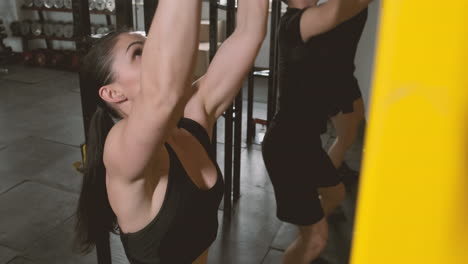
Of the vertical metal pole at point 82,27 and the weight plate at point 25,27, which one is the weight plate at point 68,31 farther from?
the vertical metal pole at point 82,27

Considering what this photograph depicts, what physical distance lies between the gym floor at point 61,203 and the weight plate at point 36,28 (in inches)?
102

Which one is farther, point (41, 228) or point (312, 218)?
point (41, 228)

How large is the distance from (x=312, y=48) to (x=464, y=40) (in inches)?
51.6

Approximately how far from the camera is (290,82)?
64.5 inches

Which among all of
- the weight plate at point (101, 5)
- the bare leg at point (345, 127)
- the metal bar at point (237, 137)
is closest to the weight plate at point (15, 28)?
the weight plate at point (101, 5)

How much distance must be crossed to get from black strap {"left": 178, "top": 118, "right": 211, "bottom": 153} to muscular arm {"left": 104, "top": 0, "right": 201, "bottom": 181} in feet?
1.26

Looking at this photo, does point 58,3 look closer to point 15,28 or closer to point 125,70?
point 15,28

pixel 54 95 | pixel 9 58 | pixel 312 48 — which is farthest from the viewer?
pixel 9 58

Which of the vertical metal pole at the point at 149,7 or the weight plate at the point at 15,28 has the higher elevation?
the vertical metal pole at the point at 149,7

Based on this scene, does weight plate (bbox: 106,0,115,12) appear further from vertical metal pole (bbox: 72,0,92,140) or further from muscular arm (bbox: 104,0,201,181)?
muscular arm (bbox: 104,0,201,181)

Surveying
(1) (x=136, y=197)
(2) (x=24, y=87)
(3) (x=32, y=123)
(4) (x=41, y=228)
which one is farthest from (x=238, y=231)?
(2) (x=24, y=87)

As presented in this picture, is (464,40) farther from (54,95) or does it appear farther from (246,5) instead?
(54,95)

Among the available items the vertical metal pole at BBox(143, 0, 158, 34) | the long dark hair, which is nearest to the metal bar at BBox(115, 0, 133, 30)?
the vertical metal pole at BBox(143, 0, 158, 34)

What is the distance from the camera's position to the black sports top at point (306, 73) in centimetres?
158
